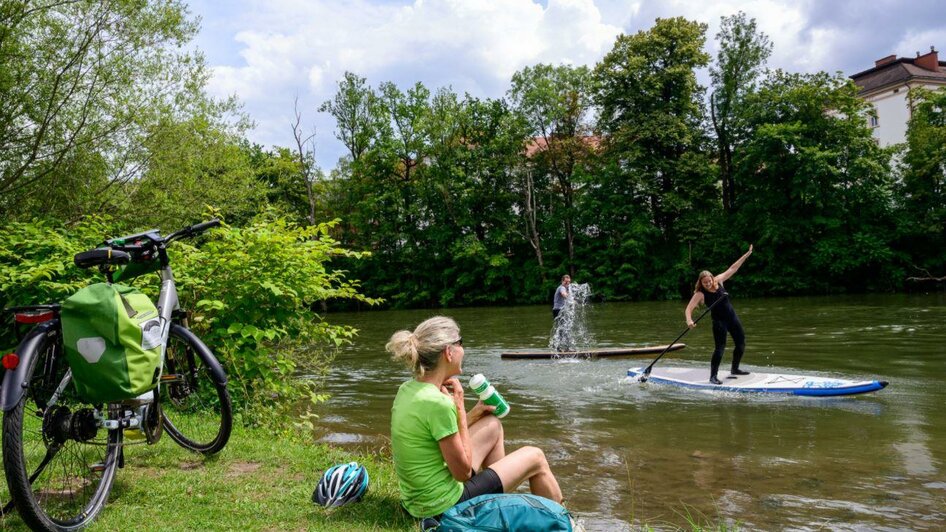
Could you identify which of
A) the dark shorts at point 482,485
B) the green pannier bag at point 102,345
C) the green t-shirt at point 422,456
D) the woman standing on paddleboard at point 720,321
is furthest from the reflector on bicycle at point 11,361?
the woman standing on paddleboard at point 720,321

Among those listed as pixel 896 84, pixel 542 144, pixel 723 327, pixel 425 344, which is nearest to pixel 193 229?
pixel 425 344

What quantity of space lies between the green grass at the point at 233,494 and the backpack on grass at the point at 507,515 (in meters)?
0.56

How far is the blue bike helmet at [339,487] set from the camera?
13.3ft

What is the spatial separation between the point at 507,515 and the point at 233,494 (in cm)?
190

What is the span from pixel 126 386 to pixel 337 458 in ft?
7.94

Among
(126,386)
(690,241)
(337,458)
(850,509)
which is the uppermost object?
(690,241)

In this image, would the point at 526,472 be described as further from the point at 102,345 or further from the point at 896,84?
the point at 896,84

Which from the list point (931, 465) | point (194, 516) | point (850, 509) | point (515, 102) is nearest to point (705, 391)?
point (931, 465)

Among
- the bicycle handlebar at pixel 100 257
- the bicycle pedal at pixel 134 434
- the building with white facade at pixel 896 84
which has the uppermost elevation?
the building with white facade at pixel 896 84

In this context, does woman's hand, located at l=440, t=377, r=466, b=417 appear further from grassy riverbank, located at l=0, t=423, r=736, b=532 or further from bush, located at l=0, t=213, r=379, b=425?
bush, located at l=0, t=213, r=379, b=425

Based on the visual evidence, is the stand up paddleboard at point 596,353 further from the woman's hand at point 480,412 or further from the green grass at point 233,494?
the woman's hand at point 480,412

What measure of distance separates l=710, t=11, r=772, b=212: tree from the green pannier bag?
131ft

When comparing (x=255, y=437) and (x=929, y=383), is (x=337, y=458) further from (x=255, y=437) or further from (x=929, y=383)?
(x=929, y=383)

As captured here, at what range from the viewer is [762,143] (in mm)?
35688
